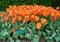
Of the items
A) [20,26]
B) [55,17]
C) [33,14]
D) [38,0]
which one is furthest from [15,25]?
[38,0]

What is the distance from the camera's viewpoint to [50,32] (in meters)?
3.45

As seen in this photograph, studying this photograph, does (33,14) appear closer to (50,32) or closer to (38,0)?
(50,32)

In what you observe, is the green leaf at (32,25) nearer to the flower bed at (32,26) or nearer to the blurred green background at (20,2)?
the flower bed at (32,26)

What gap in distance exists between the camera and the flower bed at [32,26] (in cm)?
343

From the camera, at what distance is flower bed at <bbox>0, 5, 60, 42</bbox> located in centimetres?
343

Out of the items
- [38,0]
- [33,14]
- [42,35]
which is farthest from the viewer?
[38,0]

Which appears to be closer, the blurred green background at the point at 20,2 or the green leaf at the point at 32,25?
the green leaf at the point at 32,25

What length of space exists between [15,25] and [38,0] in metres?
3.45

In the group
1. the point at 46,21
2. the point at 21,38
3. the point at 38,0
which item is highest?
the point at 46,21

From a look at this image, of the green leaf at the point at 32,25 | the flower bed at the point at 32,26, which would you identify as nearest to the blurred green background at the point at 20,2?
the flower bed at the point at 32,26

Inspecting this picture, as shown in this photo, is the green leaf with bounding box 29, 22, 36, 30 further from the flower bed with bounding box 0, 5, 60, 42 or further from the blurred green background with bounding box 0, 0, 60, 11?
the blurred green background with bounding box 0, 0, 60, 11

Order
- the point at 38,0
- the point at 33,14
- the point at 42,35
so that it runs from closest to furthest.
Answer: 1. the point at 42,35
2. the point at 33,14
3. the point at 38,0

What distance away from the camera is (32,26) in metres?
3.48

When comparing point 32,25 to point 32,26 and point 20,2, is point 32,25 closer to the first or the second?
point 32,26
